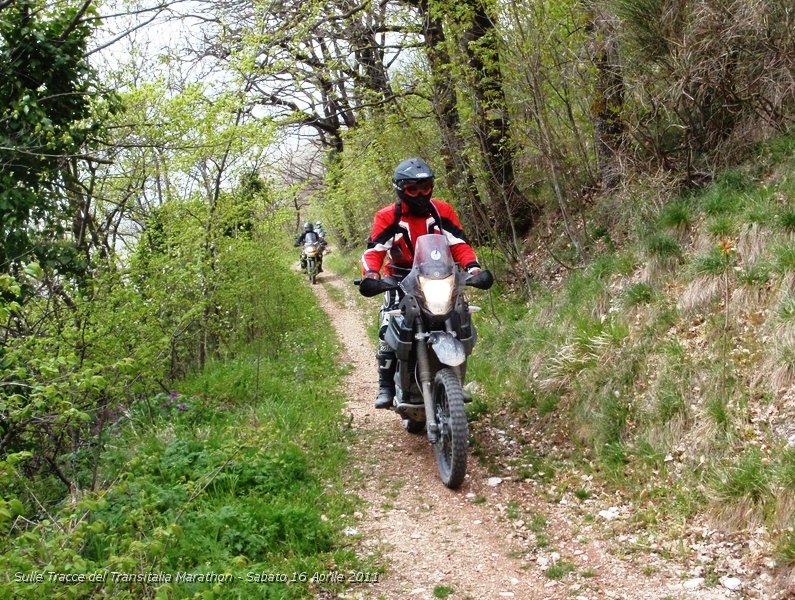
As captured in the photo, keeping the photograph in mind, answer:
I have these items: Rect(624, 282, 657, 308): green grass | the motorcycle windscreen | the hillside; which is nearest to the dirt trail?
the hillside

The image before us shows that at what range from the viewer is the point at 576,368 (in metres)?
6.27

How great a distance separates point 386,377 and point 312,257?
17.6 meters

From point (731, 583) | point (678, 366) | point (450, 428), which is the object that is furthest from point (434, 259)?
point (731, 583)

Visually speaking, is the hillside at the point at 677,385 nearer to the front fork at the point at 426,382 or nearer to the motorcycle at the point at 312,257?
the front fork at the point at 426,382

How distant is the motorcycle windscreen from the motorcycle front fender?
0.46 metres

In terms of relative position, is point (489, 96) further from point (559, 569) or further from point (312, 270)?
point (312, 270)

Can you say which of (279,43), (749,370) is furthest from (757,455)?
(279,43)

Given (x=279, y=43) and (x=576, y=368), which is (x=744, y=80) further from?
(x=279, y=43)

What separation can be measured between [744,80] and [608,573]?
5.03 m

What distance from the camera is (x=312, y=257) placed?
77.4 feet

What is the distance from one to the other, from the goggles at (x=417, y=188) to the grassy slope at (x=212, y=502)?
85.9 inches

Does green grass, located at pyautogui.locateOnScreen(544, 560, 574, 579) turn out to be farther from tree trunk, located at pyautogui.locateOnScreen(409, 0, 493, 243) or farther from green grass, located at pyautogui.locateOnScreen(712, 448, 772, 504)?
tree trunk, located at pyautogui.locateOnScreen(409, 0, 493, 243)

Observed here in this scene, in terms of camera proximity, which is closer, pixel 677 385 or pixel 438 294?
pixel 677 385

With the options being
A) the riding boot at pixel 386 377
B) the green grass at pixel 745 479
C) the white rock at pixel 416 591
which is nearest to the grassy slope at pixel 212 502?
the white rock at pixel 416 591
